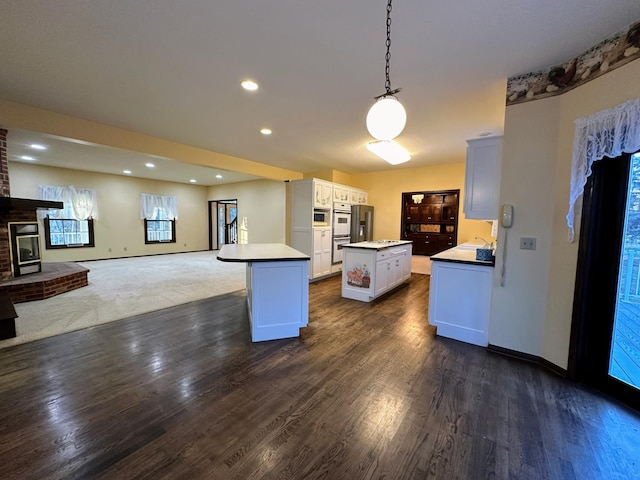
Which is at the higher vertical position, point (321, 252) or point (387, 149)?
point (387, 149)

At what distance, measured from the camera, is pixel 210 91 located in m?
2.72

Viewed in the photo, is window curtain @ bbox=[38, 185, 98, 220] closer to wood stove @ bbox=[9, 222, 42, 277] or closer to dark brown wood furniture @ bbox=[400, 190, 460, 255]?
wood stove @ bbox=[9, 222, 42, 277]

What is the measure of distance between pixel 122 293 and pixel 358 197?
5292 millimetres

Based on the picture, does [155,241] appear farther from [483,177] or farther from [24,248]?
[483,177]

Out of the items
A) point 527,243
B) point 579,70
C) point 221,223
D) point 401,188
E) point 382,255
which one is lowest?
point 382,255

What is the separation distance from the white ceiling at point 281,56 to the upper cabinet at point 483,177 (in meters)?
0.53

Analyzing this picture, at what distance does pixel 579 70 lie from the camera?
6.86ft

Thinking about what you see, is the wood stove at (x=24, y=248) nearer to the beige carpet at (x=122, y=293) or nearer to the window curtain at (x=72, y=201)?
the beige carpet at (x=122, y=293)

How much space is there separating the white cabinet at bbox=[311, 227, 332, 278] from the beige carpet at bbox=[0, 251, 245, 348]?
157 centimetres

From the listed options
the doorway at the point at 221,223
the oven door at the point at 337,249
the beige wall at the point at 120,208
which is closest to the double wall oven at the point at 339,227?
the oven door at the point at 337,249

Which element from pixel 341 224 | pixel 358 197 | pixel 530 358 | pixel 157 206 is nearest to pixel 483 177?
pixel 530 358

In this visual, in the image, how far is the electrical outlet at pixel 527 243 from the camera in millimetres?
2400

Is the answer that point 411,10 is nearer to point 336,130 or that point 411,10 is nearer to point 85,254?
point 336,130

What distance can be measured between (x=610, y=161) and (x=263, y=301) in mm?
3197
